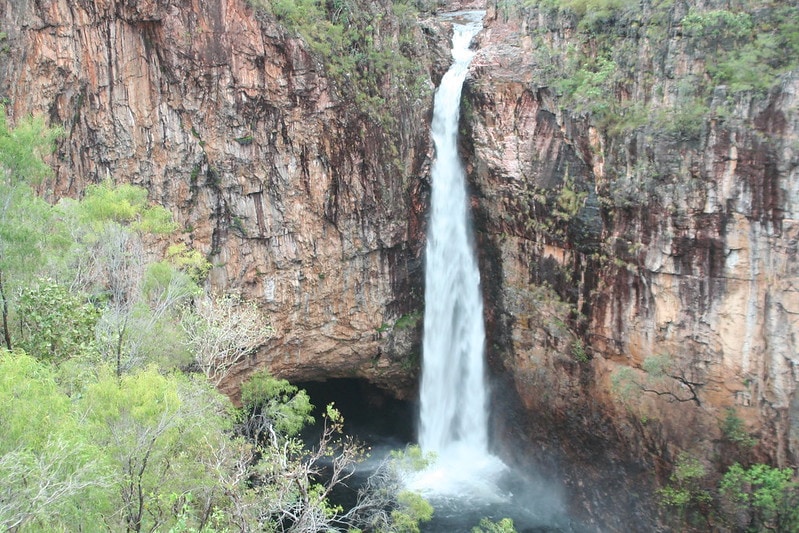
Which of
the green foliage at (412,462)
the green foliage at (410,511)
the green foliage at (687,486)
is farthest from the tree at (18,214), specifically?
the green foliage at (687,486)

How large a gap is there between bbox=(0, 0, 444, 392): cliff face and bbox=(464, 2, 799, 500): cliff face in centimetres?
252

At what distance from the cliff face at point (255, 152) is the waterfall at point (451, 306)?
19.8 inches

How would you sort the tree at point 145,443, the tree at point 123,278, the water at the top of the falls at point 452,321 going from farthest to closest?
the water at the top of the falls at point 452,321 < the tree at point 123,278 < the tree at point 145,443

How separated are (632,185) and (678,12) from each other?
3.61 meters

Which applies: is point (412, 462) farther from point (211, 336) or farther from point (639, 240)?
point (639, 240)

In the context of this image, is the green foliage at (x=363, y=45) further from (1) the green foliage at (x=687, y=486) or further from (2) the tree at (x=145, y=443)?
(1) the green foliage at (x=687, y=486)

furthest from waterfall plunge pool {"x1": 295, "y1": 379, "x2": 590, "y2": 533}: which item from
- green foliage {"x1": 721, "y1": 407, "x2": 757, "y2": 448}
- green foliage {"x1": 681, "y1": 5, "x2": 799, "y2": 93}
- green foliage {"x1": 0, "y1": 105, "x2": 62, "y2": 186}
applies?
green foliage {"x1": 681, "y1": 5, "x2": 799, "y2": 93}

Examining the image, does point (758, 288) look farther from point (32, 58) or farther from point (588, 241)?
point (32, 58)

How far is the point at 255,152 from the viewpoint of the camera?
1553 centimetres

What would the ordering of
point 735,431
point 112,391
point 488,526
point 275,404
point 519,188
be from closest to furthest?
point 112,391, point 735,431, point 488,526, point 275,404, point 519,188

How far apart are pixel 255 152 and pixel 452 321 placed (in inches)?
273

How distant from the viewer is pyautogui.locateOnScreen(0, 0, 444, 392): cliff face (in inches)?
543

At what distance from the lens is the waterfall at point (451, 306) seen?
17375mm

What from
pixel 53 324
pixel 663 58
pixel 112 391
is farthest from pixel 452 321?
pixel 112 391
